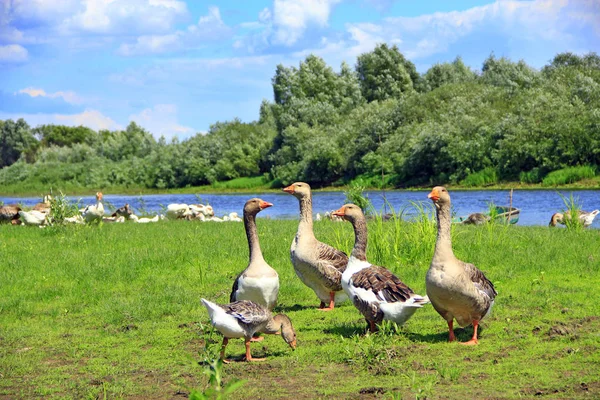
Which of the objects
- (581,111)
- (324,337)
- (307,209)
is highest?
(581,111)

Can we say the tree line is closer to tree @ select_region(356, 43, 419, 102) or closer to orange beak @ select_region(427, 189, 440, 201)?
tree @ select_region(356, 43, 419, 102)

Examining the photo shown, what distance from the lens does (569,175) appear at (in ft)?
163

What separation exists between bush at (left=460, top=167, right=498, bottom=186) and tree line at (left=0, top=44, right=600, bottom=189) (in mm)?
133

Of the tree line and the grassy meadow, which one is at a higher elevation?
the tree line

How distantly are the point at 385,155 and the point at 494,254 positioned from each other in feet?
165

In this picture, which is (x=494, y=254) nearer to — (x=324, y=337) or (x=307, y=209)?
(x=307, y=209)

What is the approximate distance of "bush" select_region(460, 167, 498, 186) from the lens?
5467 centimetres

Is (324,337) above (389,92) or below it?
below

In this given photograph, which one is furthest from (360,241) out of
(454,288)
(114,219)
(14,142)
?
(14,142)

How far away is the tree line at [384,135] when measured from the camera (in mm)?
53875

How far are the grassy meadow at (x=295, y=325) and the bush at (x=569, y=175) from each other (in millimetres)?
33592

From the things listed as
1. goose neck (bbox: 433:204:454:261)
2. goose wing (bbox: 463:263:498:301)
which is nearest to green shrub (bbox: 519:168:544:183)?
goose neck (bbox: 433:204:454:261)

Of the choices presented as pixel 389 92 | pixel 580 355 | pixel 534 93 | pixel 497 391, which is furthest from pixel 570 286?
pixel 389 92

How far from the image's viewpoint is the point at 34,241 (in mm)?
18906
